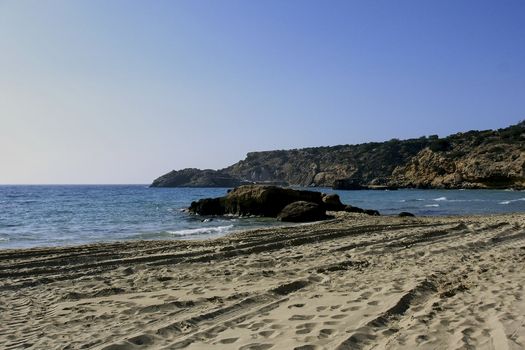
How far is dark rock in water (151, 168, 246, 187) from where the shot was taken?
157962 mm

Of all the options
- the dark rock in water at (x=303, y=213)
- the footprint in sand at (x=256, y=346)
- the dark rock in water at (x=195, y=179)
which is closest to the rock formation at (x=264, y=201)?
the dark rock in water at (x=303, y=213)

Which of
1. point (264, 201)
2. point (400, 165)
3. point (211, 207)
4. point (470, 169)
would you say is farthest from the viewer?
point (400, 165)

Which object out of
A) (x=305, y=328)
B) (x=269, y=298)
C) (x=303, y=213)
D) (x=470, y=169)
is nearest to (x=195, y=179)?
(x=470, y=169)

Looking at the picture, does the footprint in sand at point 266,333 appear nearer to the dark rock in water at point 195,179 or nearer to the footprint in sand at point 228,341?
the footprint in sand at point 228,341

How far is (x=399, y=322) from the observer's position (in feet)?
18.3

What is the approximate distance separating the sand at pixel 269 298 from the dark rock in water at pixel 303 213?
11655 mm

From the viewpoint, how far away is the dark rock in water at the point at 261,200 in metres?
28.3

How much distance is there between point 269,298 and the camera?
271 inches

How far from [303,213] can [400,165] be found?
99.0 m

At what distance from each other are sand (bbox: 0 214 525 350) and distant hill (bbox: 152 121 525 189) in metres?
75.2

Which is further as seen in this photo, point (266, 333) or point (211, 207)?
point (211, 207)

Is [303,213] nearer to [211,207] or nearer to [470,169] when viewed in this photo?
[211,207]

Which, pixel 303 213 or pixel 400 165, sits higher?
pixel 400 165

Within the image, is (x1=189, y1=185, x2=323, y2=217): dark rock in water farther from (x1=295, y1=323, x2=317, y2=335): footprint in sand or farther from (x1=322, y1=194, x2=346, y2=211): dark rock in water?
(x1=295, y1=323, x2=317, y2=335): footprint in sand
